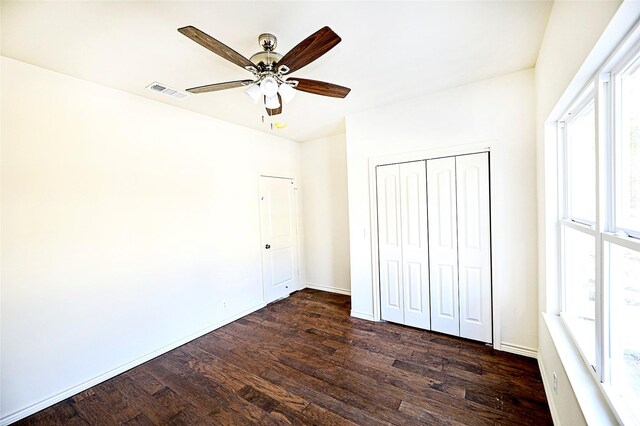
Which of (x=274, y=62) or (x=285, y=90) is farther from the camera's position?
(x=285, y=90)

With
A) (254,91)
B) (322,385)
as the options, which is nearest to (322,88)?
(254,91)

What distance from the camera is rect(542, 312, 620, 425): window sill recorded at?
1060 millimetres

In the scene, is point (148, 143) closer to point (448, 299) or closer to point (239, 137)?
point (239, 137)

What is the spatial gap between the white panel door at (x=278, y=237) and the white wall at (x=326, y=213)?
0.32m

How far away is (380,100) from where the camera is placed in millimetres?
2949

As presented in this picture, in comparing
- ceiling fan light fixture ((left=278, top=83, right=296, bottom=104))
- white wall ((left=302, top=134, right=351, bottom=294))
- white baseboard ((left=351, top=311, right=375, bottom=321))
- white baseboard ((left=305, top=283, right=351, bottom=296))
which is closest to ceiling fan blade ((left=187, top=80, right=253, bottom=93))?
ceiling fan light fixture ((left=278, top=83, right=296, bottom=104))

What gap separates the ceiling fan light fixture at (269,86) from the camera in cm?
172

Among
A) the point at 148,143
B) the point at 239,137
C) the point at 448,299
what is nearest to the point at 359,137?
the point at 239,137

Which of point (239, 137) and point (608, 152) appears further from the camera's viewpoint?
point (239, 137)

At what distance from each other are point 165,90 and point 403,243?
119 inches

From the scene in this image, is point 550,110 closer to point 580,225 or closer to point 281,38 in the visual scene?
point 580,225

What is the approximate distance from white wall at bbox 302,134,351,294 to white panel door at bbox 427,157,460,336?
5.32ft

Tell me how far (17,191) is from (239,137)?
7.38 feet

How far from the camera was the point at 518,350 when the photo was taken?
2.45 m
